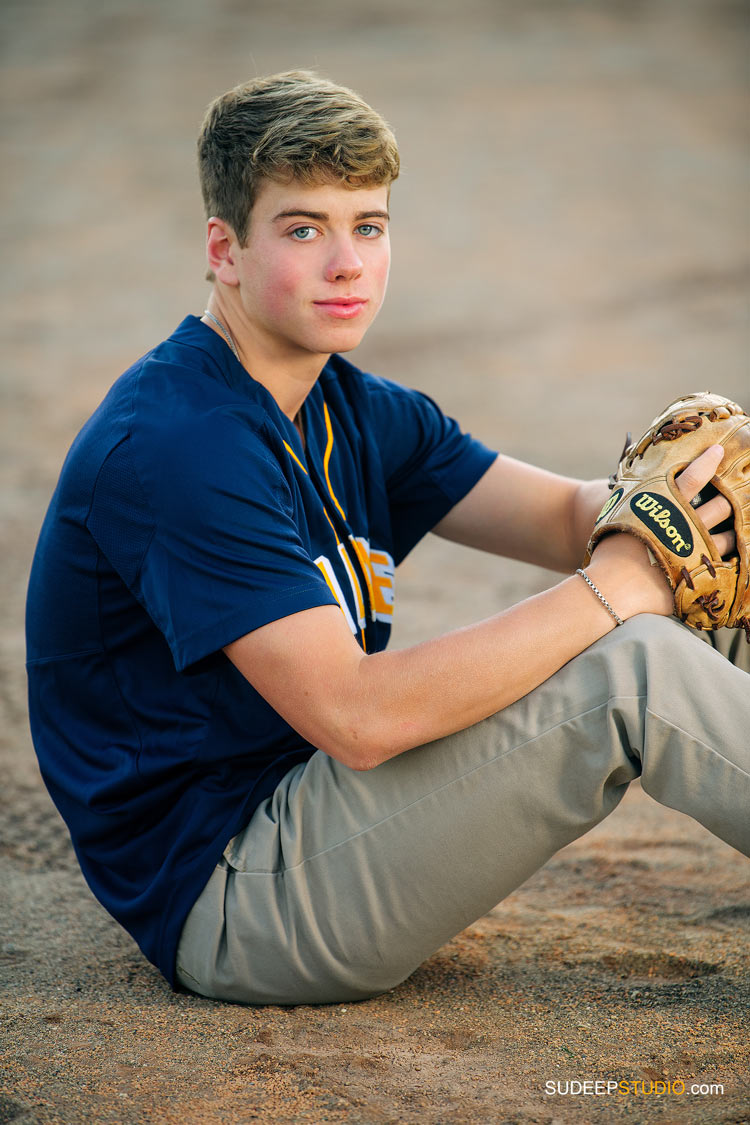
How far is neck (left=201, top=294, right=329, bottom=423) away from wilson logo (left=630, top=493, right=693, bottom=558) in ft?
2.15

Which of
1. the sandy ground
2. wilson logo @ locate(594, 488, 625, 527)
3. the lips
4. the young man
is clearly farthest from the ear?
the sandy ground

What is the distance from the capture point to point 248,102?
2068mm

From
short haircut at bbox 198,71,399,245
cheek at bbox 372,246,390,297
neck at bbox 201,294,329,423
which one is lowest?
neck at bbox 201,294,329,423

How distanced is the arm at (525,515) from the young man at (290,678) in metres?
0.45

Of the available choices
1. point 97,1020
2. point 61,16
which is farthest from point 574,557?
point 61,16

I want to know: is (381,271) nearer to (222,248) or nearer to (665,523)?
(222,248)

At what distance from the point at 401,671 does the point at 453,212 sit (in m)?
9.05

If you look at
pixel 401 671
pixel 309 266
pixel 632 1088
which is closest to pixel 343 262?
pixel 309 266

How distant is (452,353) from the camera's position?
25.4 feet

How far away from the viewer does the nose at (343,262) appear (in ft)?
6.61

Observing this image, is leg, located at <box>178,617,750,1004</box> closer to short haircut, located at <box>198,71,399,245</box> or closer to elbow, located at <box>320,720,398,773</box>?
elbow, located at <box>320,720,398,773</box>

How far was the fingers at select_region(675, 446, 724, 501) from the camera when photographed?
2.00 meters

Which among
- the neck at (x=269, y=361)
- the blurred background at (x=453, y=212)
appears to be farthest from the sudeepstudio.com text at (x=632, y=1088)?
the blurred background at (x=453, y=212)

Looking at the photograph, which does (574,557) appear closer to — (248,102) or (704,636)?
(704,636)
